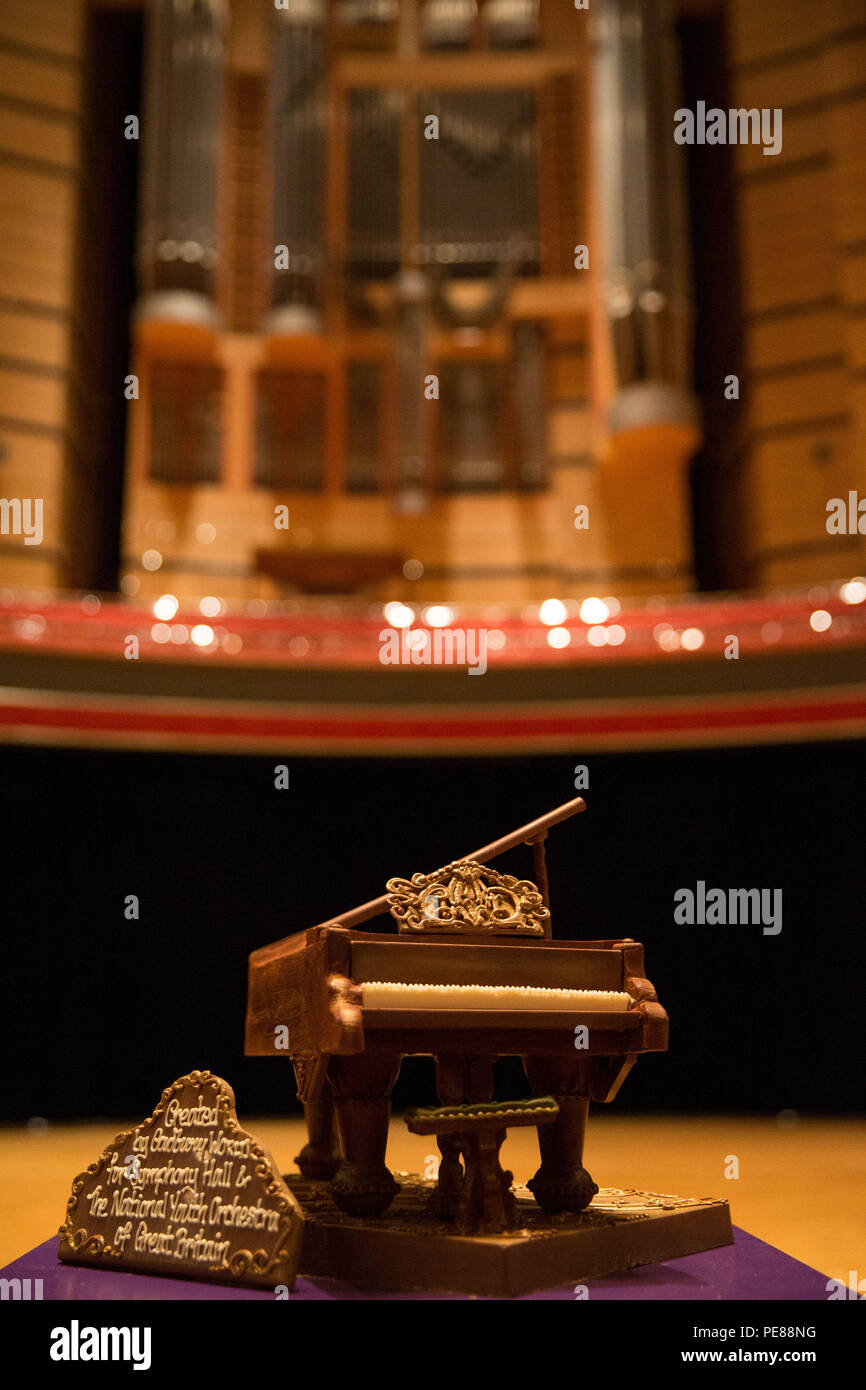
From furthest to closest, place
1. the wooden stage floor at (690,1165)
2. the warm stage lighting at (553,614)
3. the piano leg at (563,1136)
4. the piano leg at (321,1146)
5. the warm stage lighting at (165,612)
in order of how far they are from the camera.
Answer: the warm stage lighting at (553,614)
the warm stage lighting at (165,612)
the piano leg at (321,1146)
the wooden stage floor at (690,1165)
the piano leg at (563,1136)

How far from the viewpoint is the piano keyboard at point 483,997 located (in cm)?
268

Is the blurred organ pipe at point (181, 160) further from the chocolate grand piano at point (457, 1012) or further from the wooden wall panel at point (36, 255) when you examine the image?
the chocolate grand piano at point (457, 1012)

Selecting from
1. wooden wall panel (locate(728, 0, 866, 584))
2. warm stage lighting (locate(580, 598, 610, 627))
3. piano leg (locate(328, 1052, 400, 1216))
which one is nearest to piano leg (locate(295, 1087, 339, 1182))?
piano leg (locate(328, 1052, 400, 1216))

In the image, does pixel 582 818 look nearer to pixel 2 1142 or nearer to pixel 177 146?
pixel 2 1142

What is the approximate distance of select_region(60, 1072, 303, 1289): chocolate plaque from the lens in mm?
2621

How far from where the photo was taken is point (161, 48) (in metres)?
9.69

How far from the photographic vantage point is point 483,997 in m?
2.77

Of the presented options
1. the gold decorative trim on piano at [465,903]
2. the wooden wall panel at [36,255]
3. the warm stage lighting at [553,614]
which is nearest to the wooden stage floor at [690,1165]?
the gold decorative trim on piano at [465,903]

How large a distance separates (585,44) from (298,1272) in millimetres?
9659

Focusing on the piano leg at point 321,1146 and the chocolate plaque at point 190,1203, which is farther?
the piano leg at point 321,1146

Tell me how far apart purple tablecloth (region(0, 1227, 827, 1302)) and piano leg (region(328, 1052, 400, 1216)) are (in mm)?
195

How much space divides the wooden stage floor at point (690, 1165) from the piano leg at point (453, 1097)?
904mm

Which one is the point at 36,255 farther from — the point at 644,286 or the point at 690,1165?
the point at 690,1165
